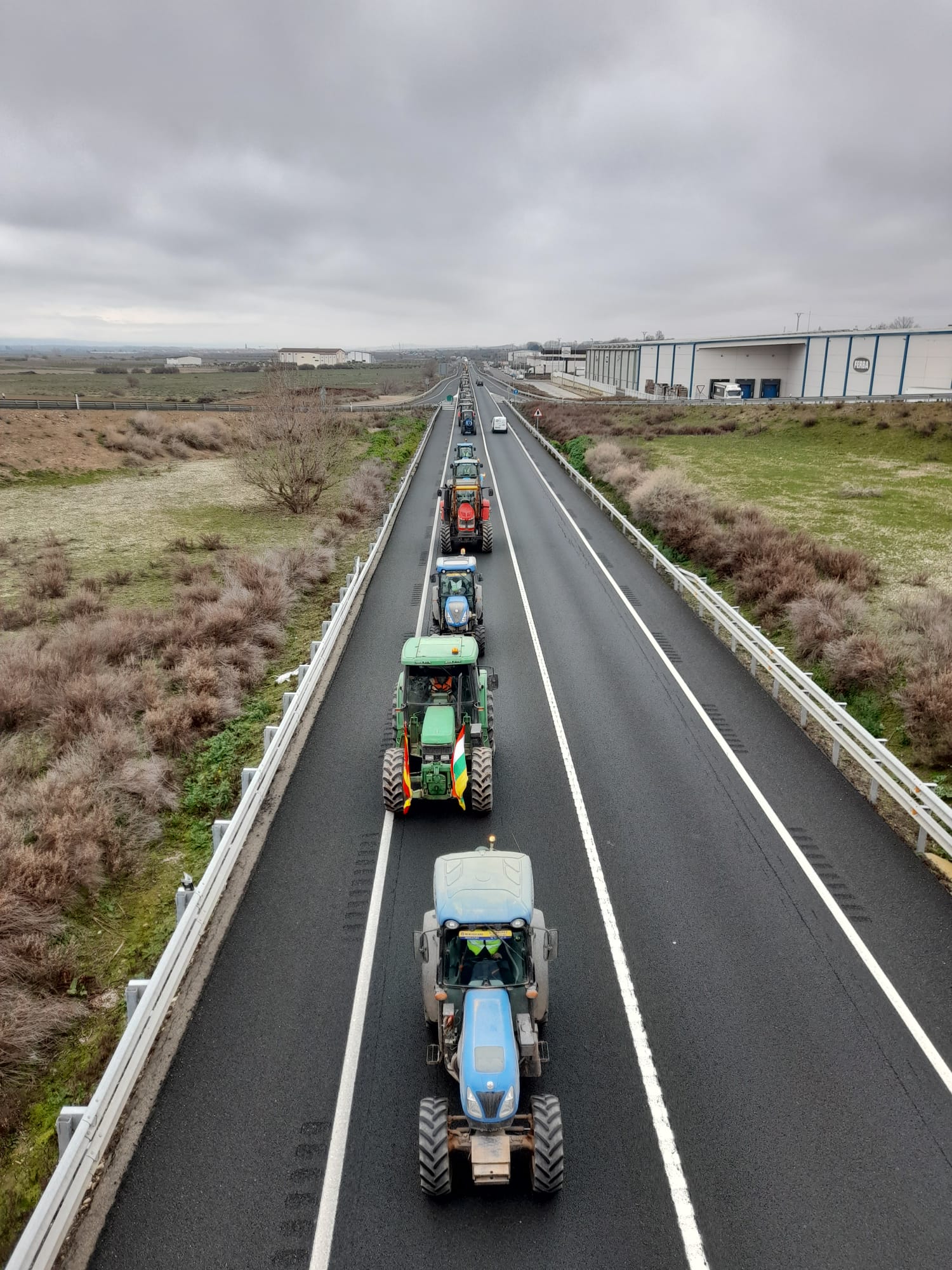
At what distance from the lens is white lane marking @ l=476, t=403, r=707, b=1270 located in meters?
6.10

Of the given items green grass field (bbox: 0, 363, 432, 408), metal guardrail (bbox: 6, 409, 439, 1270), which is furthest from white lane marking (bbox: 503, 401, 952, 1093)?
green grass field (bbox: 0, 363, 432, 408)

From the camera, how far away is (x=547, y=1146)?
236 inches

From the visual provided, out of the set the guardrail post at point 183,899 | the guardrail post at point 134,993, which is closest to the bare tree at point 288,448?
the guardrail post at point 183,899

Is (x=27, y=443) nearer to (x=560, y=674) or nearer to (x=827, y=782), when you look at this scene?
(x=560, y=674)

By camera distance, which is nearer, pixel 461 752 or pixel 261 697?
pixel 461 752

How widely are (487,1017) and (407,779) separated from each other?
4.92m

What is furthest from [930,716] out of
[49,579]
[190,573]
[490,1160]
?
[49,579]

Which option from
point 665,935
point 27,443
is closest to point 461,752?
point 665,935

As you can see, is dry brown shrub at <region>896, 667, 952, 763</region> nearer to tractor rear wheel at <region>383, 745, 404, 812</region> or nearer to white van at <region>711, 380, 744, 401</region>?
tractor rear wheel at <region>383, 745, 404, 812</region>

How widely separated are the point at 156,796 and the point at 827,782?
10.9 meters

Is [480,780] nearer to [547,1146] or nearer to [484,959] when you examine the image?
[484,959]

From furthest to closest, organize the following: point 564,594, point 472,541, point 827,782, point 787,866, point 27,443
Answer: point 27,443
point 472,541
point 564,594
point 827,782
point 787,866

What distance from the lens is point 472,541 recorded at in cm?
2680

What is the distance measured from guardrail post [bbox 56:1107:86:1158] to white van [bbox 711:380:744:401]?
260 ft
